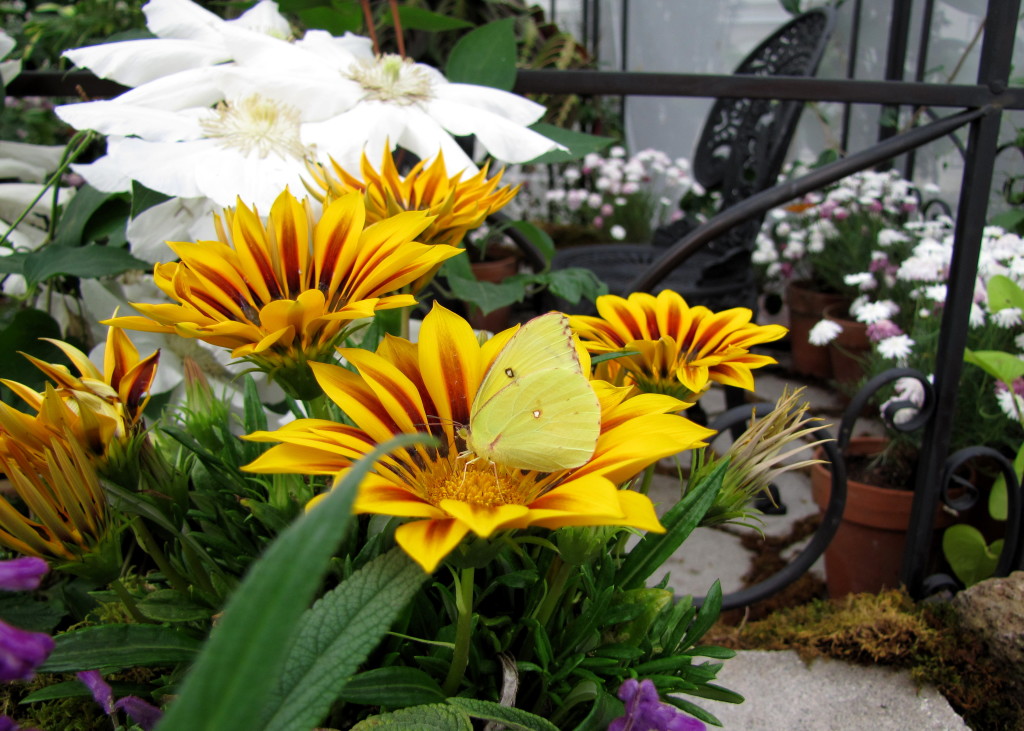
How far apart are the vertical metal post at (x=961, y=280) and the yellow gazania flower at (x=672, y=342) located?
0.49m

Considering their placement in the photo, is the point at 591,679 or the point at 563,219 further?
the point at 563,219

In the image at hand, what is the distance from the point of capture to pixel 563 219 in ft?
11.0

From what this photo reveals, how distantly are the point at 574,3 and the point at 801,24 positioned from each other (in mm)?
2137

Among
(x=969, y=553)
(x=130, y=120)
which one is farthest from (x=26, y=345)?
(x=969, y=553)

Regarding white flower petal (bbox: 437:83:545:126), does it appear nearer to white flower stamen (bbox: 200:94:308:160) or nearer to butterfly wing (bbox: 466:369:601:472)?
white flower stamen (bbox: 200:94:308:160)

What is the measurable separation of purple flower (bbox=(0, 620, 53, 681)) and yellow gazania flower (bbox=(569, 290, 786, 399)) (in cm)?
24

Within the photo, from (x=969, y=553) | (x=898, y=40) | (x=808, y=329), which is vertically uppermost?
(x=898, y=40)

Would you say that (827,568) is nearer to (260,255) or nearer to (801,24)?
(260,255)

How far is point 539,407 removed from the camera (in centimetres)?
28

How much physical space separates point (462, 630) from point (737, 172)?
1.90 metres

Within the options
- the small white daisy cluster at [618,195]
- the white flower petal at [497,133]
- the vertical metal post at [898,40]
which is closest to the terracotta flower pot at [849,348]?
the vertical metal post at [898,40]

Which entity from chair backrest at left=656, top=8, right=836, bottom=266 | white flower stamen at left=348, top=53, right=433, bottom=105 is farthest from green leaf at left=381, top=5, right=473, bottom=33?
chair backrest at left=656, top=8, right=836, bottom=266

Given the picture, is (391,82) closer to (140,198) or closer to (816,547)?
(140,198)

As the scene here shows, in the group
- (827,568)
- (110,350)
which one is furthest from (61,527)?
Result: (827,568)
